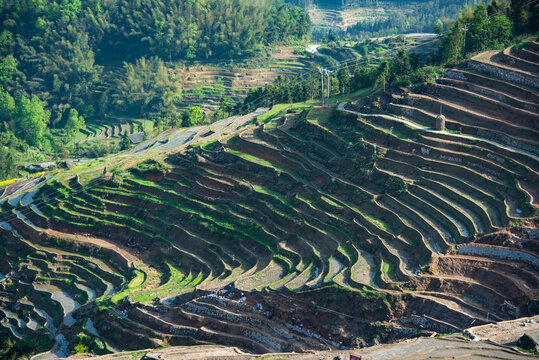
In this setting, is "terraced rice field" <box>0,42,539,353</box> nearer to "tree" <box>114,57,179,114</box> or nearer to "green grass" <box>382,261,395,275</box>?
"green grass" <box>382,261,395,275</box>

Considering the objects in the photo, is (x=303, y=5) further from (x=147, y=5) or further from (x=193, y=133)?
(x=193, y=133)

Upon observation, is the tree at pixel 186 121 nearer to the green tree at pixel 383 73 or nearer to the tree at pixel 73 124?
the green tree at pixel 383 73

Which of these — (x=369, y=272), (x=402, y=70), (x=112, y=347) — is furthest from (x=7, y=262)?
(x=402, y=70)

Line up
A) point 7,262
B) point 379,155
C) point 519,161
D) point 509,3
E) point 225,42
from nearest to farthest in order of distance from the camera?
1. point 519,161
2. point 379,155
3. point 7,262
4. point 509,3
5. point 225,42

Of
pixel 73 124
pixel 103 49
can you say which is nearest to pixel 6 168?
pixel 73 124

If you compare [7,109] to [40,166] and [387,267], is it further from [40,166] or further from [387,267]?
[387,267]

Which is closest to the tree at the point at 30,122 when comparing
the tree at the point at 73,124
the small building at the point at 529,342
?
the tree at the point at 73,124

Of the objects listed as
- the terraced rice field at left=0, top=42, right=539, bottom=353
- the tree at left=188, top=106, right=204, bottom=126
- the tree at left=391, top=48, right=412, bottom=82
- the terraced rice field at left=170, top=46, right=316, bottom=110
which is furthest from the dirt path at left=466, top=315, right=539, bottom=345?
the terraced rice field at left=170, top=46, right=316, bottom=110
